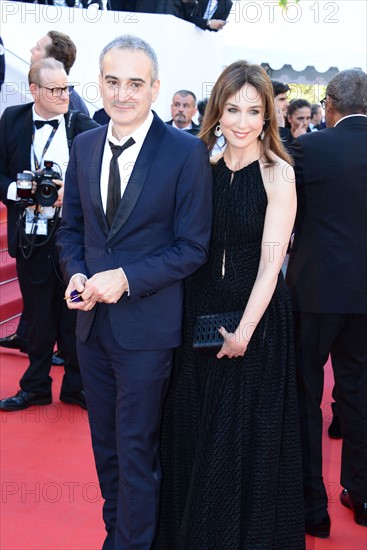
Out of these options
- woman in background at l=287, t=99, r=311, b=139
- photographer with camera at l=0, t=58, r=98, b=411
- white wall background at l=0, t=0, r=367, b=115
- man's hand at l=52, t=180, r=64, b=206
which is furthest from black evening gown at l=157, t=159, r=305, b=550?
white wall background at l=0, t=0, r=367, b=115

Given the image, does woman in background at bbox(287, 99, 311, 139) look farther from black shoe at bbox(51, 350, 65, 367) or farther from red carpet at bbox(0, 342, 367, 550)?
red carpet at bbox(0, 342, 367, 550)

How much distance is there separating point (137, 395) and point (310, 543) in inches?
46.6

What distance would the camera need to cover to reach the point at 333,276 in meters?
2.98

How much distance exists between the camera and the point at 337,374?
125 inches

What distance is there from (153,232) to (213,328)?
0.37m

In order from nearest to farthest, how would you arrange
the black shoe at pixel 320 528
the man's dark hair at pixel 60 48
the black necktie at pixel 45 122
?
1. the black shoe at pixel 320 528
2. the black necktie at pixel 45 122
3. the man's dark hair at pixel 60 48

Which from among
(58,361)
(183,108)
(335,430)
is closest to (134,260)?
(335,430)

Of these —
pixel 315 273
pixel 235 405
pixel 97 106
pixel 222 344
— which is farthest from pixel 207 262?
pixel 97 106

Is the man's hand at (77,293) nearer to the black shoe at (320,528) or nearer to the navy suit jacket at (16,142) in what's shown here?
the black shoe at (320,528)

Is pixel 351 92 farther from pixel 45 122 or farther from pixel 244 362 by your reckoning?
pixel 45 122

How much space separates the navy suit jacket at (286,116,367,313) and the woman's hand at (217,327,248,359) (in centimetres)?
69

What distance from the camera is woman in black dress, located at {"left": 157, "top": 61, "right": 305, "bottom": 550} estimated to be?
238 cm

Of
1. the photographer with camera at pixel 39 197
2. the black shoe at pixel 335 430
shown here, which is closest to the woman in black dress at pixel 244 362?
the photographer with camera at pixel 39 197

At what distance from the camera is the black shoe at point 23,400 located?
4117 millimetres
